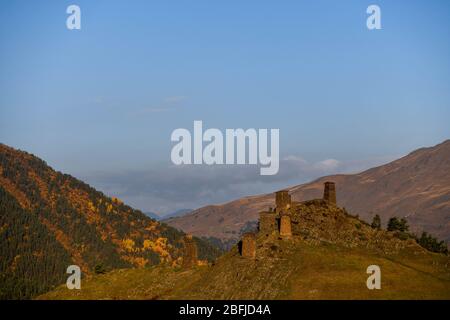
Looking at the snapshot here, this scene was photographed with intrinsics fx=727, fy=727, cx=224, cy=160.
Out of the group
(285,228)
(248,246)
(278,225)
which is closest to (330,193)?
(278,225)

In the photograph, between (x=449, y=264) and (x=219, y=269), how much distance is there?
37689mm

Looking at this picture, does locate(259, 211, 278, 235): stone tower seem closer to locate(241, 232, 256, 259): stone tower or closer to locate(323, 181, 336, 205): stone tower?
locate(241, 232, 256, 259): stone tower

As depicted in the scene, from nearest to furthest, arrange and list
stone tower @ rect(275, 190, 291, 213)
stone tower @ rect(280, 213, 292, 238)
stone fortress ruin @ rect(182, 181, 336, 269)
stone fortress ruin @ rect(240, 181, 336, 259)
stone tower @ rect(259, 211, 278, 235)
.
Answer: stone fortress ruin @ rect(240, 181, 336, 259), stone fortress ruin @ rect(182, 181, 336, 269), stone tower @ rect(280, 213, 292, 238), stone tower @ rect(259, 211, 278, 235), stone tower @ rect(275, 190, 291, 213)

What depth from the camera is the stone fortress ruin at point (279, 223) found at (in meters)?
122

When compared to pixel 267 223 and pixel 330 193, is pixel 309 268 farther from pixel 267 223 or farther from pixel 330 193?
pixel 330 193

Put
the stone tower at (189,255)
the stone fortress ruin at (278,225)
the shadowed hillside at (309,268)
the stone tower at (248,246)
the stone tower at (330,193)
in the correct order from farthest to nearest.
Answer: the stone tower at (189,255), the stone tower at (330,193), the stone fortress ruin at (278,225), the stone tower at (248,246), the shadowed hillside at (309,268)

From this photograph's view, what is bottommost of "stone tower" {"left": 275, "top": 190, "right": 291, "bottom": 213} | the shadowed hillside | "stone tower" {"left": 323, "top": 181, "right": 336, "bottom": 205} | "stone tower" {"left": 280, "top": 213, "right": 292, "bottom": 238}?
the shadowed hillside

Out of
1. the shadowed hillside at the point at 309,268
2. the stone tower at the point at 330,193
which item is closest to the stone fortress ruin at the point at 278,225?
the stone tower at the point at 330,193

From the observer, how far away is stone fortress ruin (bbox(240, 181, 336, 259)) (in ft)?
399

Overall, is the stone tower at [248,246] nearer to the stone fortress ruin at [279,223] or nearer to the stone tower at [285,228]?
the stone fortress ruin at [279,223]

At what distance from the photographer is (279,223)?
415 feet

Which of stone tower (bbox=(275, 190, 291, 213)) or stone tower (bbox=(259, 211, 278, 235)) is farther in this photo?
stone tower (bbox=(275, 190, 291, 213))

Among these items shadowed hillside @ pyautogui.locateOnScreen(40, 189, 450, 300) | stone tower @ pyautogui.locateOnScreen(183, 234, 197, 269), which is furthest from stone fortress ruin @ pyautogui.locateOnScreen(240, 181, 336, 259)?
stone tower @ pyautogui.locateOnScreen(183, 234, 197, 269)
